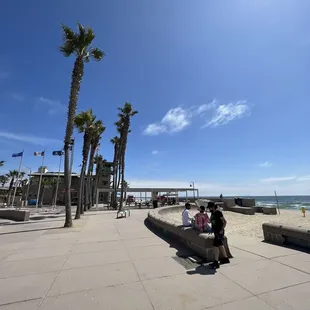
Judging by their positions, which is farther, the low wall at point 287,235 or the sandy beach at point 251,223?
the sandy beach at point 251,223

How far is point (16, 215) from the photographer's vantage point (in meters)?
18.7

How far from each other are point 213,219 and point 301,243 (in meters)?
3.39

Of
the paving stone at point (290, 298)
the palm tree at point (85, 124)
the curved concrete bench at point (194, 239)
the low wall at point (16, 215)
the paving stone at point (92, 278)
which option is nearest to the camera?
the paving stone at point (290, 298)

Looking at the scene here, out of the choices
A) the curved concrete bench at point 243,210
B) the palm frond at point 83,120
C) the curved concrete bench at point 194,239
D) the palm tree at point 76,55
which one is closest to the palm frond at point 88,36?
the palm tree at point 76,55

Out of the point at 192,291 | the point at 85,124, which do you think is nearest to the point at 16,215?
the point at 85,124

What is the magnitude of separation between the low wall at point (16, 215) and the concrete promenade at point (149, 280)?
12613 mm

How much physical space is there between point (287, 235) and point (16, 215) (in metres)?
21.1

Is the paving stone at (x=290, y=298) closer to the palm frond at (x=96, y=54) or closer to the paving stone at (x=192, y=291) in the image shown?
the paving stone at (x=192, y=291)

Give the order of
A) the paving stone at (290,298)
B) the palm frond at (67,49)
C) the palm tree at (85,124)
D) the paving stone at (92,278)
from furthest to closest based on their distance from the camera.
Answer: the palm tree at (85,124)
the palm frond at (67,49)
the paving stone at (92,278)
the paving stone at (290,298)

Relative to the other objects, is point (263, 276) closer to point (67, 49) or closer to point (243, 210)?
point (67, 49)

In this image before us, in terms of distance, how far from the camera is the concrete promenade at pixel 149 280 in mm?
3369

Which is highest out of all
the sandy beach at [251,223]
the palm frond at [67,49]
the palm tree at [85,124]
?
the palm frond at [67,49]

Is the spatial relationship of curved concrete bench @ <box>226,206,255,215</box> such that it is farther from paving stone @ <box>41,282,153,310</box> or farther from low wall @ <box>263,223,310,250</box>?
paving stone @ <box>41,282,153,310</box>

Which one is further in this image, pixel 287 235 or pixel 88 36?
pixel 88 36
